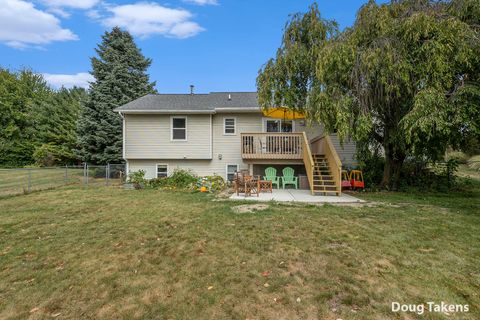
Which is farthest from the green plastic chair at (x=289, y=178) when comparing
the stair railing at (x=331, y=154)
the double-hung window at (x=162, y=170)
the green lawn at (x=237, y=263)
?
the double-hung window at (x=162, y=170)

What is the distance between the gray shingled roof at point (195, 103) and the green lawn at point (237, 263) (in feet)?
22.7

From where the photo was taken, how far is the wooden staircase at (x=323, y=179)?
9.43 meters

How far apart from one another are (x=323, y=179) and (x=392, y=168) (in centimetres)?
299

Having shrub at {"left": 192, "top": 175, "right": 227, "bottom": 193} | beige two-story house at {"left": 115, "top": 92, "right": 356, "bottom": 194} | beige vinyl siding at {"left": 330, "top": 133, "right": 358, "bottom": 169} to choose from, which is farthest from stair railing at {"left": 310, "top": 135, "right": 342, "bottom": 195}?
shrub at {"left": 192, "top": 175, "right": 227, "bottom": 193}

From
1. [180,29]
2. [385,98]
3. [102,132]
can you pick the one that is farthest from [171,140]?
[385,98]

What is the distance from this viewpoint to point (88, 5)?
11.1 m

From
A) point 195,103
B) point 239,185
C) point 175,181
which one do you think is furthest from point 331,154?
point 195,103

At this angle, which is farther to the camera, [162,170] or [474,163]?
[474,163]

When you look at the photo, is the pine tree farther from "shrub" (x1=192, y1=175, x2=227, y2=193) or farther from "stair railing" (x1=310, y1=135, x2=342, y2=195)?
"stair railing" (x1=310, y1=135, x2=342, y2=195)

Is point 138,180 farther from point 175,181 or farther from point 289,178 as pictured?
point 289,178

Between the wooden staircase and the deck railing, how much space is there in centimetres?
95

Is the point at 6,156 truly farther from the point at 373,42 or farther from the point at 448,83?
the point at 448,83

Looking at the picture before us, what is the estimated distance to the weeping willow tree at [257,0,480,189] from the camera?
661cm

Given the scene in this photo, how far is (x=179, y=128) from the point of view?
12.8m
